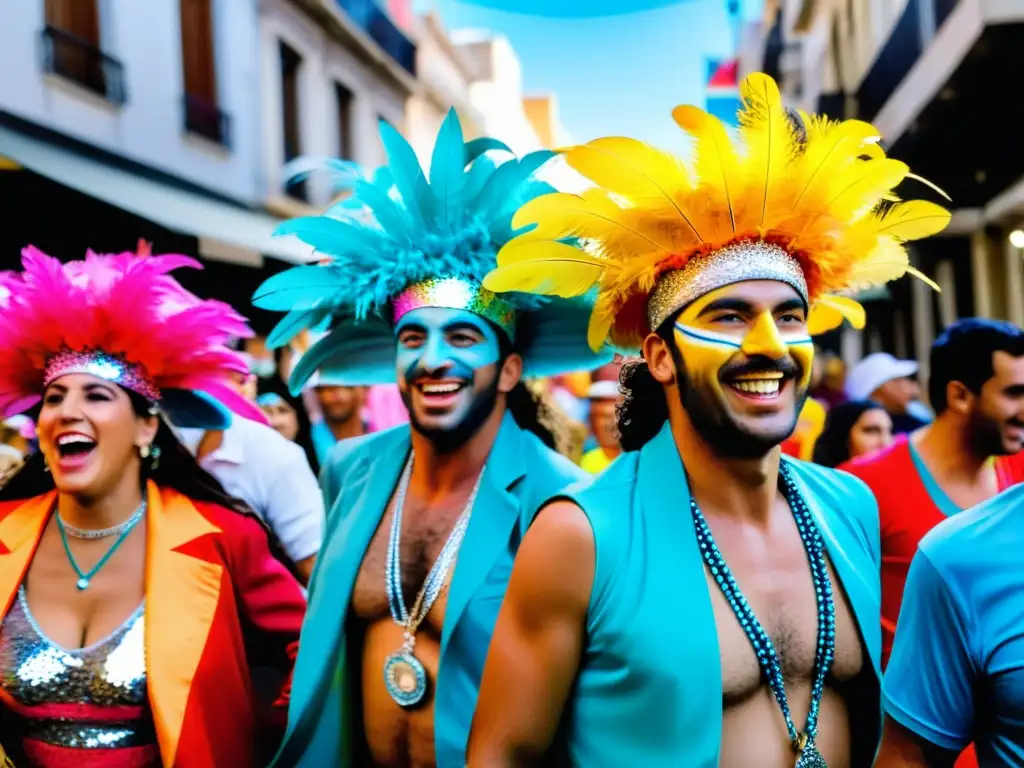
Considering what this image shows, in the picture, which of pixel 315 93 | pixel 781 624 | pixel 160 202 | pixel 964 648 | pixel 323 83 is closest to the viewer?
pixel 964 648

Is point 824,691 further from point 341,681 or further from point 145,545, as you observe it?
point 145,545

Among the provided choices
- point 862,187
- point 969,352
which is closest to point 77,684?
point 862,187

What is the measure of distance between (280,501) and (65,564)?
3.02 ft

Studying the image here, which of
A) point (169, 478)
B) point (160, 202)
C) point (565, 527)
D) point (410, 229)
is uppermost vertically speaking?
point (160, 202)

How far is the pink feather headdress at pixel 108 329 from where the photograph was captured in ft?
10.4

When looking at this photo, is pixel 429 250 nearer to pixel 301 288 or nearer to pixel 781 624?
pixel 301 288

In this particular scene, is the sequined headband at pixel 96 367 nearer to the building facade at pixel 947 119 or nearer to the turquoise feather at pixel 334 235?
the turquoise feather at pixel 334 235

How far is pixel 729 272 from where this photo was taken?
2.17 meters

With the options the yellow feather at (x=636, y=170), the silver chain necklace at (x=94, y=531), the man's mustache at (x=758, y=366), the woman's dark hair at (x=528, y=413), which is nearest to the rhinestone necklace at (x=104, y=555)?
the silver chain necklace at (x=94, y=531)

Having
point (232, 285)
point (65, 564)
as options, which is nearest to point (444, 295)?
point (65, 564)

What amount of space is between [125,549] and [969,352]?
2.99m

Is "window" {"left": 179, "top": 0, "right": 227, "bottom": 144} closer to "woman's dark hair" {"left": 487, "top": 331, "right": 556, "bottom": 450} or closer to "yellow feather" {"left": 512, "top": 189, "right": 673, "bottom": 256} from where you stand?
"woman's dark hair" {"left": 487, "top": 331, "right": 556, "bottom": 450}

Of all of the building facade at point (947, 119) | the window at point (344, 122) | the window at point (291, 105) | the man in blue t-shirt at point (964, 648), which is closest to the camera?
the man in blue t-shirt at point (964, 648)

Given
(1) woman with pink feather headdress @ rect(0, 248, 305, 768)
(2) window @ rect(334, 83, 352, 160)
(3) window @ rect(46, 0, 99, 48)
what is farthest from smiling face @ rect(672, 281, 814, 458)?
(2) window @ rect(334, 83, 352, 160)
